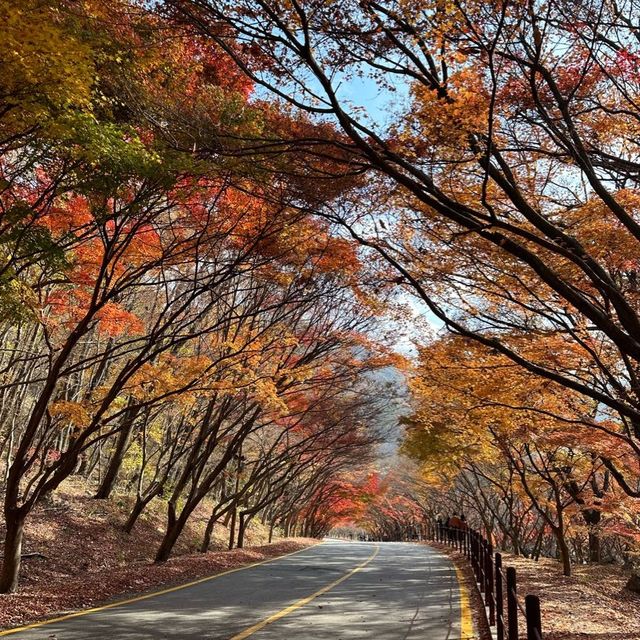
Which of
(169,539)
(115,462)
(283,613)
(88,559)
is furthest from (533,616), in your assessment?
(115,462)

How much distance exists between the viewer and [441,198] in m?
5.98

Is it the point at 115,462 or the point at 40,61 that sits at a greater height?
the point at 40,61

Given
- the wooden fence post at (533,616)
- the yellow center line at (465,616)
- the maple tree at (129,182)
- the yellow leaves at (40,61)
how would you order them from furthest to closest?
the yellow center line at (465,616) < the maple tree at (129,182) < the yellow leaves at (40,61) < the wooden fence post at (533,616)

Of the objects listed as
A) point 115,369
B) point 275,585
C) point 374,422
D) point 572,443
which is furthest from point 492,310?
point 115,369

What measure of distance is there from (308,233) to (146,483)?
93.9 feet

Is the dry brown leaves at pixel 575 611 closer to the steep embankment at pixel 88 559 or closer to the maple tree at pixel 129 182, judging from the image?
the steep embankment at pixel 88 559

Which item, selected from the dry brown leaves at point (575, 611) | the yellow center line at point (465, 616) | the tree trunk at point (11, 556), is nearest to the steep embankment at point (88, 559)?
the tree trunk at point (11, 556)

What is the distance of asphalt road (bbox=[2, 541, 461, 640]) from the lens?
687 centimetres

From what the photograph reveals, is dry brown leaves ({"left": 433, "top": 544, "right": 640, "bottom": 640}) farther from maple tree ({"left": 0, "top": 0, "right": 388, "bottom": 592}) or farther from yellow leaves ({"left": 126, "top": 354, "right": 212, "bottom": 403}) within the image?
yellow leaves ({"left": 126, "top": 354, "right": 212, "bottom": 403})

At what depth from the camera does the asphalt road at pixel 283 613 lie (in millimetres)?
6871

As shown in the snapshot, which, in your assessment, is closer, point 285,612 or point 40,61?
point 40,61

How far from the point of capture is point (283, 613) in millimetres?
8484

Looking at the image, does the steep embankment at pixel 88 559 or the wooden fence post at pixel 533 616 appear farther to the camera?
the steep embankment at pixel 88 559

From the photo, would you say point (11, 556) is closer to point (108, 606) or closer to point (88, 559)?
point (108, 606)
